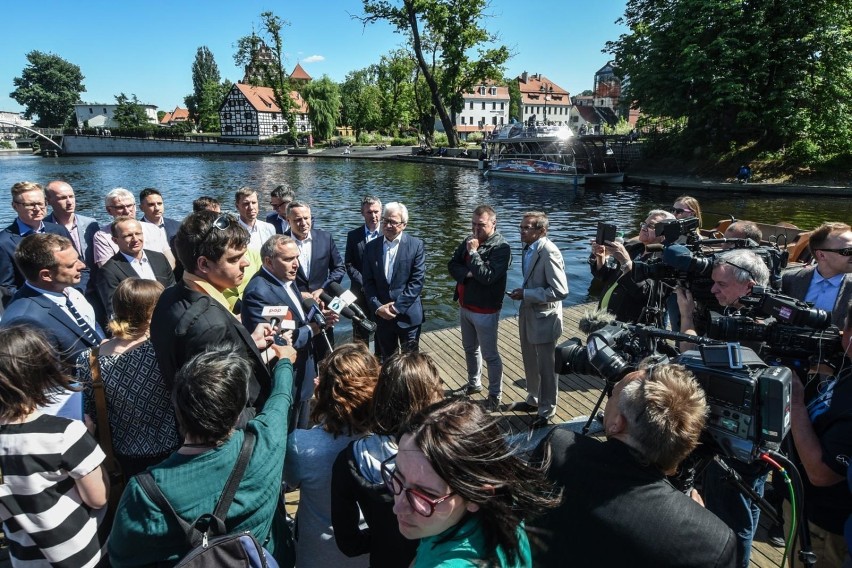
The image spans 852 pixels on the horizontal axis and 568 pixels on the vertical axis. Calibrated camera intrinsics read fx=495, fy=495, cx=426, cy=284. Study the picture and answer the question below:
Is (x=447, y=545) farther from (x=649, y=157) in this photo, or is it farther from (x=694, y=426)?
(x=649, y=157)

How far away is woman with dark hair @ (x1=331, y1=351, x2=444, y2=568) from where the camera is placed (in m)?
1.67

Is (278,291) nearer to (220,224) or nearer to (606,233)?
(220,224)

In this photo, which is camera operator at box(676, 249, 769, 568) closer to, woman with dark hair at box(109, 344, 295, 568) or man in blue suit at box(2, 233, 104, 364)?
woman with dark hair at box(109, 344, 295, 568)

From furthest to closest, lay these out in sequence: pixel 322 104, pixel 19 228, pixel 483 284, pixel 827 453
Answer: pixel 322 104 < pixel 19 228 < pixel 483 284 < pixel 827 453

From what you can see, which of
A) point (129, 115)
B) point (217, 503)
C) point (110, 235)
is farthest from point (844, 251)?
point (129, 115)

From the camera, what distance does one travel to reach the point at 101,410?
2.25 metres

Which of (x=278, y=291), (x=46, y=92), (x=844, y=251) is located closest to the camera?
(x=278, y=291)

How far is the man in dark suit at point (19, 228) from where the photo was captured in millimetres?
4301

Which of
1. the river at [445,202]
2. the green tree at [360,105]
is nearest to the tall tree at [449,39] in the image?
the river at [445,202]

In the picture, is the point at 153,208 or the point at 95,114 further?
the point at 95,114

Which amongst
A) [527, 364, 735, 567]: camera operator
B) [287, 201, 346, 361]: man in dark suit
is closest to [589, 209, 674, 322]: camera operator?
[527, 364, 735, 567]: camera operator

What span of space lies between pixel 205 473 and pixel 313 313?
182cm

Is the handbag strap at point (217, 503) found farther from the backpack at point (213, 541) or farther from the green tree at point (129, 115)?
the green tree at point (129, 115)

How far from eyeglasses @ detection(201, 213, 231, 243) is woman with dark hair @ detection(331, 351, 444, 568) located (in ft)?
3.72
